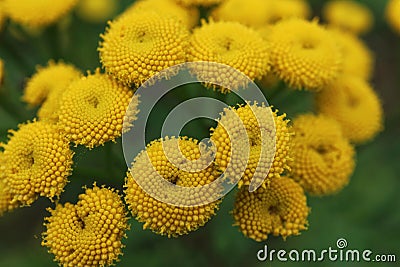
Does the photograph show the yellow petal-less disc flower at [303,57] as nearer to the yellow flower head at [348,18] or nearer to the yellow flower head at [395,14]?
the yellow flower head at [395,14]

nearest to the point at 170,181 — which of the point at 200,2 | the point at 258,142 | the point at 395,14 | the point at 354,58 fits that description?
the point at 258,142

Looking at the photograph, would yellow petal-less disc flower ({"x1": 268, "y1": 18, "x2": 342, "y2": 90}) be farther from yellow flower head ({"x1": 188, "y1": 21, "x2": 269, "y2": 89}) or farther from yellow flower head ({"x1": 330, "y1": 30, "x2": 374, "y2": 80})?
yellow flower head ({"x1": 330, "y1": 30, "x2": 374, "y2": 80})

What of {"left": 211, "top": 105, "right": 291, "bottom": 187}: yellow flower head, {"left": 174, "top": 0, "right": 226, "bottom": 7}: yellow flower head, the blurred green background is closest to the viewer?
{"left": 211, "top": 105, "right": 291, "bottom": 187}: yellow flower head

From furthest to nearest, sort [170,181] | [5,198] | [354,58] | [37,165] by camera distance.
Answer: [354,58] → [5,198] → [37,165] → [170,181]

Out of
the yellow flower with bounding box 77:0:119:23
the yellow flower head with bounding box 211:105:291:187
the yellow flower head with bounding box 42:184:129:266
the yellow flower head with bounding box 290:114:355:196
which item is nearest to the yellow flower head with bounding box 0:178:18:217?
the yellow flower head with bounding box 42:184:129:266

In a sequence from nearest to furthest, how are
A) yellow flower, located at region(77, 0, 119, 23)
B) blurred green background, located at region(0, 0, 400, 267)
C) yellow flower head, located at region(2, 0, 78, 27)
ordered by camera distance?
yellow flower head, located at region(2, 0, 78, 27) → blurred green background, located at region(0, 0, 400, 267) → yellow flower, located at region(77, 0, 119, 23)

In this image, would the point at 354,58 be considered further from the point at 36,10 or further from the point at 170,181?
the point at 36,10

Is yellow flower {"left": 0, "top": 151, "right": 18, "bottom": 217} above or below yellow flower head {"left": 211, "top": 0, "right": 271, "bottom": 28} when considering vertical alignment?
below

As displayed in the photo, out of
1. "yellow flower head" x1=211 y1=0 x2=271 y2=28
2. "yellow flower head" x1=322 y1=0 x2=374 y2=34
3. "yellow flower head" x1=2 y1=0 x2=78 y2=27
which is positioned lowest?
"yellow flower head" x1=322 y1=0 x2=374 y2=34
